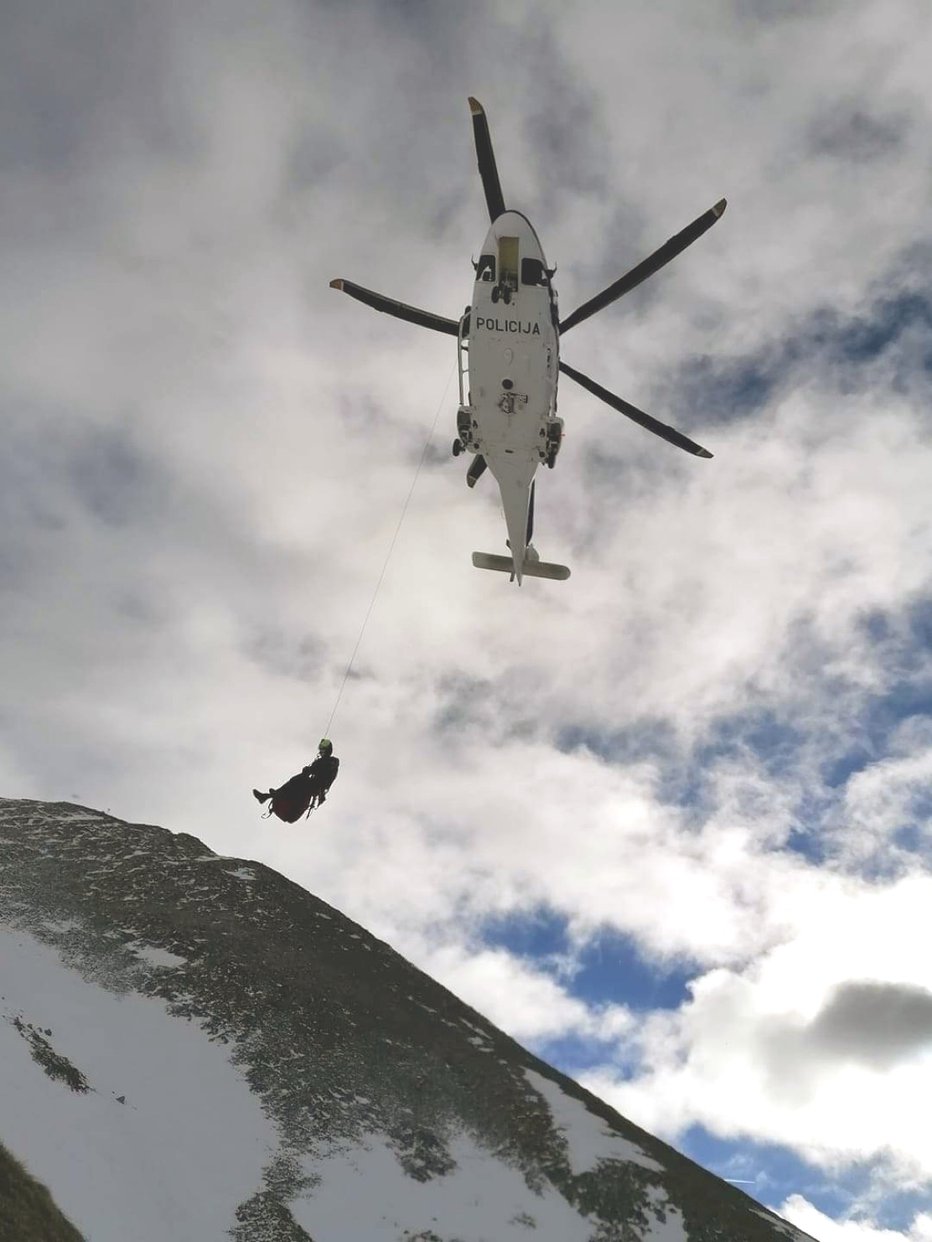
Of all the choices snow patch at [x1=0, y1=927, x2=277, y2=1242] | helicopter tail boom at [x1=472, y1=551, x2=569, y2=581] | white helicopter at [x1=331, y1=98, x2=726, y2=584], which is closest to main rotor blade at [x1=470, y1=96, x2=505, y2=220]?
white helicopter at [x1=331, y1=98, x2=726, y2=584]

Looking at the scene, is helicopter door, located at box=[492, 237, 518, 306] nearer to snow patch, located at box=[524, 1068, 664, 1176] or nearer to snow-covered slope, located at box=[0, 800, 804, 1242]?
snow-covered slope, located at box=[0, 800, 804, 1242]

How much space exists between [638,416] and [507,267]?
19.4 ft

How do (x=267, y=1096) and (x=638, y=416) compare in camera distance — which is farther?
(x=267, y=1096)

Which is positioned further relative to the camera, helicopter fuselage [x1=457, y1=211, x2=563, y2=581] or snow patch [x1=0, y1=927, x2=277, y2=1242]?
snow patch [x1=0, y1=927, x2=277, y2=1242]

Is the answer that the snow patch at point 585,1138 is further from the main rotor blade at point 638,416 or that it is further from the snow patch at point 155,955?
the main rotor blade at point 638,416

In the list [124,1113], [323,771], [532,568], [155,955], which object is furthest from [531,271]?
[155,955]

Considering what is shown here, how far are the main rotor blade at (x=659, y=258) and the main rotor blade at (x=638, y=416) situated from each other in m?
2.16

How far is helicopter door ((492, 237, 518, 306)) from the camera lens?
21234mm

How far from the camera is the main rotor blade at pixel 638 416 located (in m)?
24.4

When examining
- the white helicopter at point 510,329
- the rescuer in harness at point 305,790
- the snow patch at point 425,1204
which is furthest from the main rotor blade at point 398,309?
the snow patch at point 425,1204

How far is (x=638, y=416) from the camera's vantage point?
960 inches

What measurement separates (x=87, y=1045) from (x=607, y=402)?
40967mm

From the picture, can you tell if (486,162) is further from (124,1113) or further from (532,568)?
(124,1113)

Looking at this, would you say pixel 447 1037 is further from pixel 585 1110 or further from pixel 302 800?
pixel 302 800
